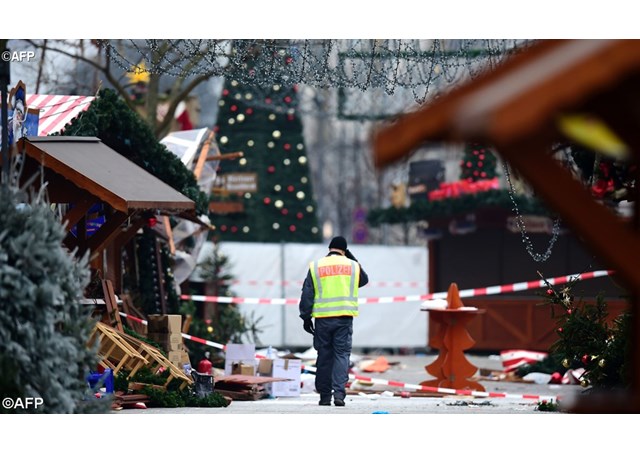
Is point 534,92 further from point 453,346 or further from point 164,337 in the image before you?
point 453,346

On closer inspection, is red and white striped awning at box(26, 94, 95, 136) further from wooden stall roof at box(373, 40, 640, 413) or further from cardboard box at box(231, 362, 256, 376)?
wooden stall roof at box(373, 40, 640, 413)

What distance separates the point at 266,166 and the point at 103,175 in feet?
54.8

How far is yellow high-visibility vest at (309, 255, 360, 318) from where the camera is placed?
547 inches

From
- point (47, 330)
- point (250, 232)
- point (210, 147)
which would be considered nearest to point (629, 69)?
point (47, 330)

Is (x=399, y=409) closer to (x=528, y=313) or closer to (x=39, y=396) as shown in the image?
(x=39, y=396)

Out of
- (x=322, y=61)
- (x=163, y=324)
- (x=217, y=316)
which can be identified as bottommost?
(x=163, y=324)

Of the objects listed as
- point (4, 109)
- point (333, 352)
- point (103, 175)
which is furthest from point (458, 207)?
point (4, 109)

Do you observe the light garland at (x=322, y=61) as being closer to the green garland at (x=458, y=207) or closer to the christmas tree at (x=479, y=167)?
the green garland at (x=458, y=207)

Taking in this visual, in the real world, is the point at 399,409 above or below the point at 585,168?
below

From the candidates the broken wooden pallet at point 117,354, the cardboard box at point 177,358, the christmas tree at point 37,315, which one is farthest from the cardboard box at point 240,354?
the christmas tree at point 37,315

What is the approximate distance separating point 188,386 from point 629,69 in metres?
8.84

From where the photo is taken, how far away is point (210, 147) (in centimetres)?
2056

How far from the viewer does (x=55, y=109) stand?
15477mm

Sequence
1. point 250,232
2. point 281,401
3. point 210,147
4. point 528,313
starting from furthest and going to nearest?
point 250,232
point 528,313
point 210,147
point 281,401
